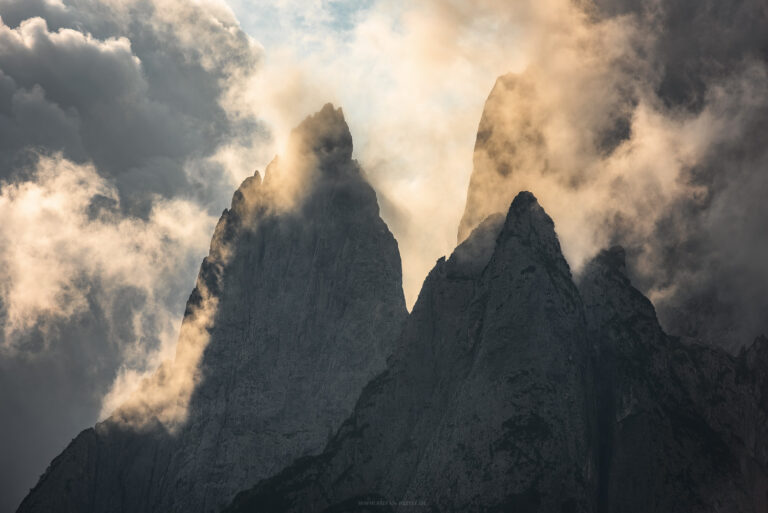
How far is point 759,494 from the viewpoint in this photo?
588 ft

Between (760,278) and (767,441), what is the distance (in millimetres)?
33029

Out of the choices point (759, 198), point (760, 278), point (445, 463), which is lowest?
point (445, 463)

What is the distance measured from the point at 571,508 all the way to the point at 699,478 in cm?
2662

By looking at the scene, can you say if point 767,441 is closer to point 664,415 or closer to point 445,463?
point 664,415

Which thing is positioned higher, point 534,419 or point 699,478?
point 534,419

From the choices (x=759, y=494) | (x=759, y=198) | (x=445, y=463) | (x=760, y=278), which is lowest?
(x=759, y=494)

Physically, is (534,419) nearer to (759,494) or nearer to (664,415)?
(664,415)

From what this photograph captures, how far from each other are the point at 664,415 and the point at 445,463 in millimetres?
46964

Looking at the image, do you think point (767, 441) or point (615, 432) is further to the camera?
point (615, 432)

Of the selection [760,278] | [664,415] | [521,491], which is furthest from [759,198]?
[521,491]

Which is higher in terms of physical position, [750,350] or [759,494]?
[750,350]

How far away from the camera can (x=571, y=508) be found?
180375 millimetres

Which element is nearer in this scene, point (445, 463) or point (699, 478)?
point (699, 478)

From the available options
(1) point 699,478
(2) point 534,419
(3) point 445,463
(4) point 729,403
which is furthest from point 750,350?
(3) point 445,463
